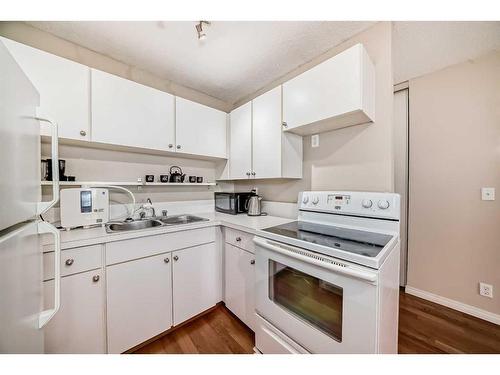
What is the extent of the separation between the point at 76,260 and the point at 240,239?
106 cm

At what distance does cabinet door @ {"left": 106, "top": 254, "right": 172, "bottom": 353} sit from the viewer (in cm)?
126

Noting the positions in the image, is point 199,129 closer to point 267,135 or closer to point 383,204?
point 267,135

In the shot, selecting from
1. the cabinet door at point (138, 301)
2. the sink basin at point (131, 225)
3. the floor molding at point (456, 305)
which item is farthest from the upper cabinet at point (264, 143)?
the floor molding at point (456, 305)

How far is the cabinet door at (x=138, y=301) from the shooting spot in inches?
49.7

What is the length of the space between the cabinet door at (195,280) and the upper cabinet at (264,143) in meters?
0.86

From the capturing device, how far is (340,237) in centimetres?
117

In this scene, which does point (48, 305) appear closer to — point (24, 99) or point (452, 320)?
→ point (24, 99)

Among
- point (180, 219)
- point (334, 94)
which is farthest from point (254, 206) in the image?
point (334, 94)

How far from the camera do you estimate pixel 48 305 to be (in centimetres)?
107

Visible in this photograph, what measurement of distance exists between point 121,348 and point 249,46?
244 cm

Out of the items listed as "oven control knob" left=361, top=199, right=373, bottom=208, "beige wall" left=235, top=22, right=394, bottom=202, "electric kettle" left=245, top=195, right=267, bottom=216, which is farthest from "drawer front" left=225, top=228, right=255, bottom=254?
"oven control knob" left=361, top=199, right=373, bottom=208

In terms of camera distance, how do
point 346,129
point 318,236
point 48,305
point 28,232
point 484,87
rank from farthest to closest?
point 484,87
point 346,129
point 318,236
point 48,305
point 28,232
